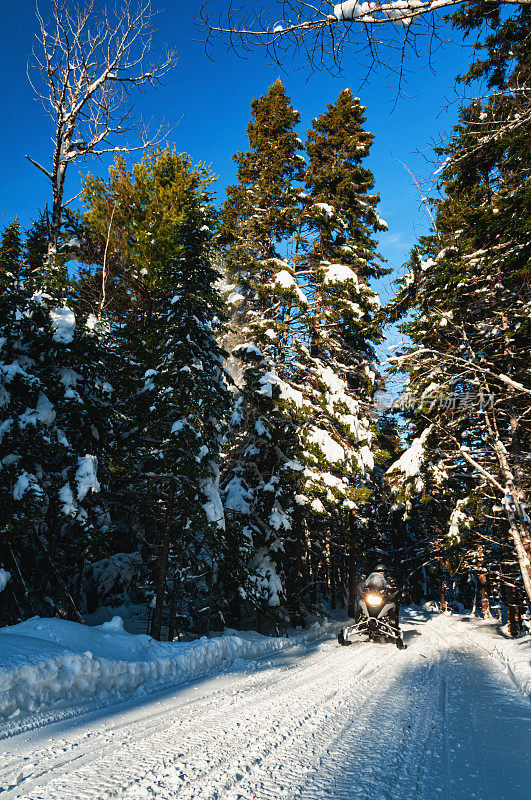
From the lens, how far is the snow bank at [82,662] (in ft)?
13.8

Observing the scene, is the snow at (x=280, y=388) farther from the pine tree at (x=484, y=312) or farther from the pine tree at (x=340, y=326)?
the pine tree at (x=484, y=312)

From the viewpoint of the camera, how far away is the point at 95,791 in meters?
2.73

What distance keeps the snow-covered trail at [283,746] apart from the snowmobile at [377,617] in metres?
4.67

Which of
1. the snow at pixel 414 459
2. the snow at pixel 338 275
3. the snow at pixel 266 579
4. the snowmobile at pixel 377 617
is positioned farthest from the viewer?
the snow at pixel 338 275

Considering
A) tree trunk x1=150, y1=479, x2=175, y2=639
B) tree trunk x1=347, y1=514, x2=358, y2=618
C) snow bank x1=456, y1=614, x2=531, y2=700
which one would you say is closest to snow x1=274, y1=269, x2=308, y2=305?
tree trunk x1=150, y1=479, x2=175, y2=639

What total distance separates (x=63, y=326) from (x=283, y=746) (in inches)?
281

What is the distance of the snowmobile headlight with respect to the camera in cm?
1079

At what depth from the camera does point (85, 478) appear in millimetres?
7715

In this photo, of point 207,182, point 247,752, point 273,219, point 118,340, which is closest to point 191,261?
point 118,340

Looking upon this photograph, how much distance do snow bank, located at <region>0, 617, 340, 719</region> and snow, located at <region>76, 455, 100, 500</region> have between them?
7.53 feet

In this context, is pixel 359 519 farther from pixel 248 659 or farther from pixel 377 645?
pixel 248 659

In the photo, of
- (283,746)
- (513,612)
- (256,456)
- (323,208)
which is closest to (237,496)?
(256,456)

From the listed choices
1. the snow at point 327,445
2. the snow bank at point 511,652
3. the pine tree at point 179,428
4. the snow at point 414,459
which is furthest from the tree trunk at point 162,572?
the snow at point 414,459

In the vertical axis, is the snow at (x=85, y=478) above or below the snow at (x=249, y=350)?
below
